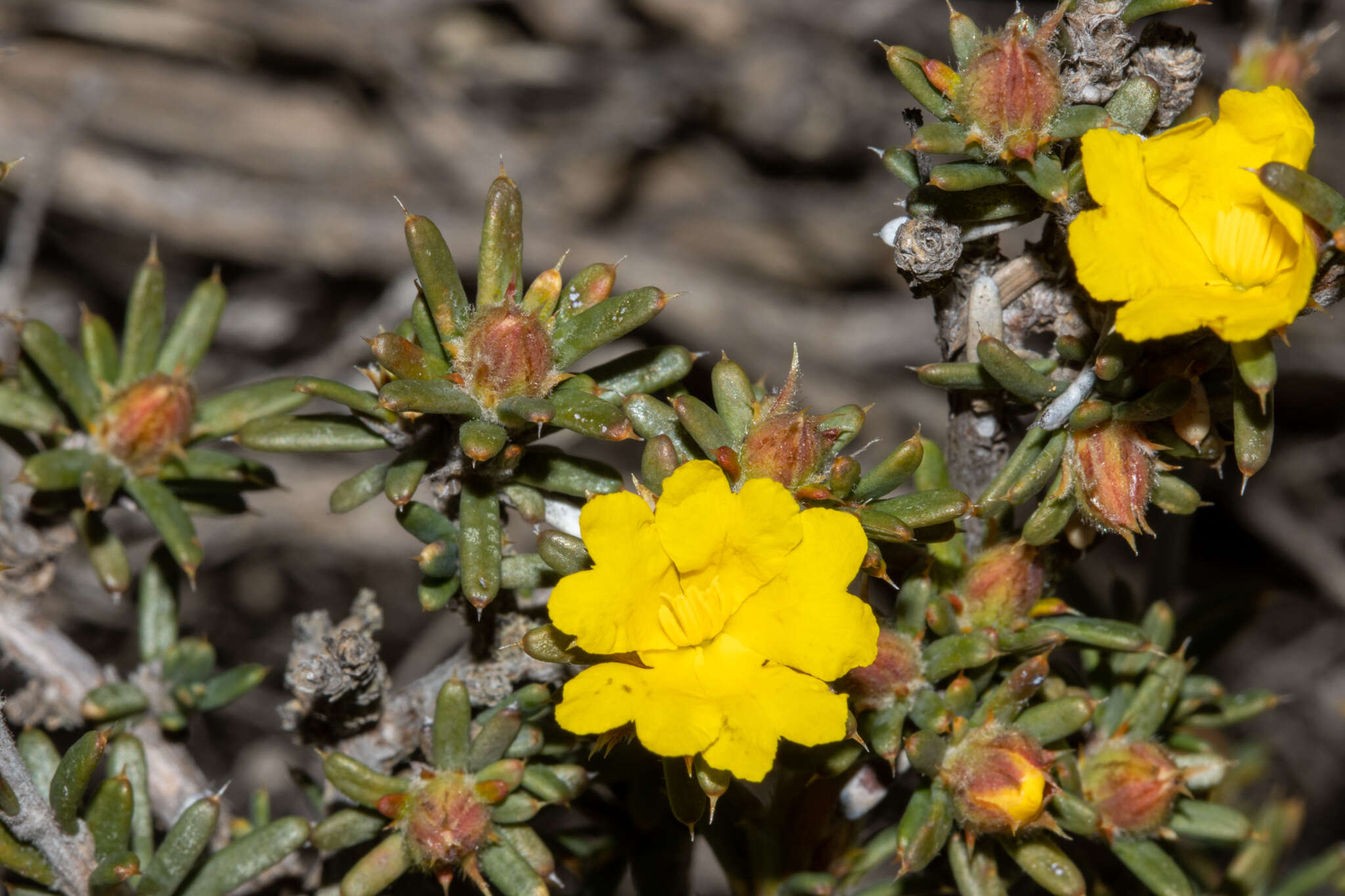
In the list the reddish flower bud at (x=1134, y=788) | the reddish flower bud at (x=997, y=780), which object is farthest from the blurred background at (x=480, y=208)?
the reddish flower bud at (x=997, y=780)

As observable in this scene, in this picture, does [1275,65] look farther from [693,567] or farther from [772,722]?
[772,722]

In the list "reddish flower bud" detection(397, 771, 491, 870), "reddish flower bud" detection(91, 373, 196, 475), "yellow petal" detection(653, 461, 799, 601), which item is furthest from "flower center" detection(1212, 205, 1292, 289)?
"reddish flower bud" detection(91, 373, 196, 475)

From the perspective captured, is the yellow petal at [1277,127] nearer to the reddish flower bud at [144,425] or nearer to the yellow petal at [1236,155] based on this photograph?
the yellow petal at [1236,155]

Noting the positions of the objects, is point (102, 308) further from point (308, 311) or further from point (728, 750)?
point (728, 750)

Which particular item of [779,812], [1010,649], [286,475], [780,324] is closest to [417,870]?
[779,812]

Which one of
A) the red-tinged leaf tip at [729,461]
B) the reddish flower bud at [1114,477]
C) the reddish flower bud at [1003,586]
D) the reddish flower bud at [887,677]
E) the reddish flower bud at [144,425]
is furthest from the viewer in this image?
the reddish flower bud at [144,425]

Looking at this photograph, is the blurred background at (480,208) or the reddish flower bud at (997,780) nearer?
the reddish flower bud at (997,780)

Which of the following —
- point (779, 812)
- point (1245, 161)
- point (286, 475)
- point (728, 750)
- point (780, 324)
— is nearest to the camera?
point (728, 750)

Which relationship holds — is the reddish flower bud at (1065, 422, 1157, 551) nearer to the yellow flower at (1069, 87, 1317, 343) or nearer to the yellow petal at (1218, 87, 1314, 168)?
the yellow flower at (1069, 87, 1317, 343)
